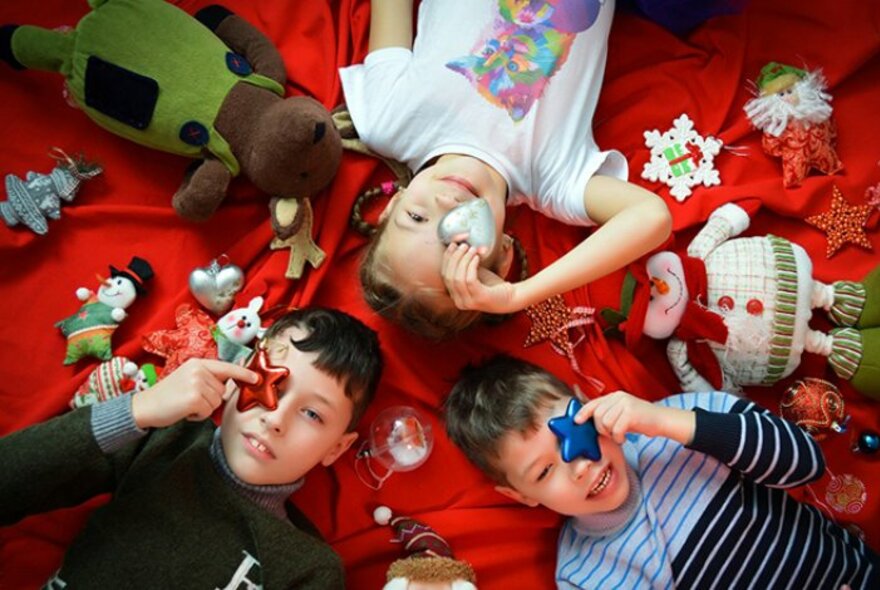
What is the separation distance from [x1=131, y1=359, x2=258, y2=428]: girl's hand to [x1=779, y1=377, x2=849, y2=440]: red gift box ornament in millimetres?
979

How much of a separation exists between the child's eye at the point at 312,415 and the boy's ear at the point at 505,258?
15.7 inches

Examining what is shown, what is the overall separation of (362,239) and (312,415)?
1.40ft

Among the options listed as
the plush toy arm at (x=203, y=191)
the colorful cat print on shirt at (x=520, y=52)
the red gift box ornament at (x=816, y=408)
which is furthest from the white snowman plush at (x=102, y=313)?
the red gift box ornament at (x=816, y=408)

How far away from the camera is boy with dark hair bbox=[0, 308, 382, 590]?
3.80 ft

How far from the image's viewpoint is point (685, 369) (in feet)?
4.74

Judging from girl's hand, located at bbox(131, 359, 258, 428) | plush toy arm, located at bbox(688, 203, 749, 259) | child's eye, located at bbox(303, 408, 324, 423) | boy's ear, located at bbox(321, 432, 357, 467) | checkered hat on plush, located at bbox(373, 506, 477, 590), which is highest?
plush toy arm, located at bbox(688, 203, 749, 259)

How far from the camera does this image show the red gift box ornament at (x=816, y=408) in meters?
1.40

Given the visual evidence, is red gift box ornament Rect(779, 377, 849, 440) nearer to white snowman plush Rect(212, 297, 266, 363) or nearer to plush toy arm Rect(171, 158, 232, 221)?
white snowman plush Rect(212, 297, 266, 363)

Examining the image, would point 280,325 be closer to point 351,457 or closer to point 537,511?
point 351,457

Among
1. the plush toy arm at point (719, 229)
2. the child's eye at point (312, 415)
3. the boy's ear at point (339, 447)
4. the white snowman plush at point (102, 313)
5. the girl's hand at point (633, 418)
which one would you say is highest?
the plush toy arm at point (719, 229)

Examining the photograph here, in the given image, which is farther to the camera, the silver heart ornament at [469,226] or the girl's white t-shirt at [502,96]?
the girl's white t-shirt at [502,96]

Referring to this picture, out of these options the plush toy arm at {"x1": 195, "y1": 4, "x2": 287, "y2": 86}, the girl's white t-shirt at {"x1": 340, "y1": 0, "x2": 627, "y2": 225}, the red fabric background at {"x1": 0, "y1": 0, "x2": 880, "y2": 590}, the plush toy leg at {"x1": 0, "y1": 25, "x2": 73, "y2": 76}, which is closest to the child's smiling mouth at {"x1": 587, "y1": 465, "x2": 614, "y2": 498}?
the red fabric background at {"x1": 0, "y1": 0, "x2": 880, "y2": 590}

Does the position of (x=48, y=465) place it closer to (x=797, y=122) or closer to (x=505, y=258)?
(x=505, y=258)

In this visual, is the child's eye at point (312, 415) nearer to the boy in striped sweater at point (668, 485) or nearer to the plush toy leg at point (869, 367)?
the boy in striped sweater at point (668, 485)
